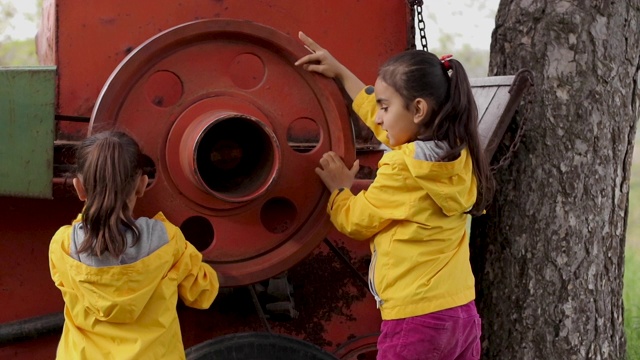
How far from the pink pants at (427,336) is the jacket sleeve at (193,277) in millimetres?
544

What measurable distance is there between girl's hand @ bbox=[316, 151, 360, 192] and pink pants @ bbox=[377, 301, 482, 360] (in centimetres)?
45

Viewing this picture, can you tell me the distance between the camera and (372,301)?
11.8ft

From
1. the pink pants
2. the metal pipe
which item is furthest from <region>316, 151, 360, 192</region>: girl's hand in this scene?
the metal pipe

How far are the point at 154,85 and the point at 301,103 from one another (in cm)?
47

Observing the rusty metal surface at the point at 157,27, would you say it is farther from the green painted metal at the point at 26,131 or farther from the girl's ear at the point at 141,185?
the girl's ear at the point at 141,185

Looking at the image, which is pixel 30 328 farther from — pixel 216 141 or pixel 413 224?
pixel 413 224

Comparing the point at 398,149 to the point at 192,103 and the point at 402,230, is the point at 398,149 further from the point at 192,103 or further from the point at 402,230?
the point at 192,103

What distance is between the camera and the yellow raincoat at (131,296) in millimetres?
2650

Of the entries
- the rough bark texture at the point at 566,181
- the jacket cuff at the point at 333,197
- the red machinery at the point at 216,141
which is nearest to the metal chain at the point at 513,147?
the rough bark texture at the point at 566,181

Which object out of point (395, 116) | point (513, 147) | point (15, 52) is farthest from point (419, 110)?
point (15, 52)

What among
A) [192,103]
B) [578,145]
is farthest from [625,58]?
[192,103]

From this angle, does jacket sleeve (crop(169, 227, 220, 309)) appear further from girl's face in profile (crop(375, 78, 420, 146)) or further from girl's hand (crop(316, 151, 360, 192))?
girl's face in profile (crop(375, 78, 420, 146))

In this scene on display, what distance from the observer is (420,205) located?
2807 millimetres

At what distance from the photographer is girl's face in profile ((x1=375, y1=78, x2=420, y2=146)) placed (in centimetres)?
286
